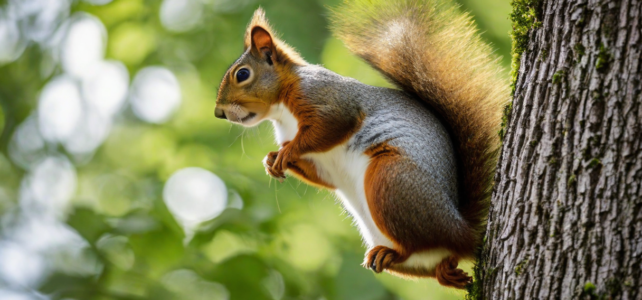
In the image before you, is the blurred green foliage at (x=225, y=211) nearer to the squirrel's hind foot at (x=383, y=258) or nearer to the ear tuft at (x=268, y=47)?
the ear tuft at (x=268, y=47)

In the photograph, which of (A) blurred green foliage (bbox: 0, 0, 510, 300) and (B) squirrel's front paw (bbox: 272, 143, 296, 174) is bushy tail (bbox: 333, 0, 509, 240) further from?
(A) blurred green foliage (bbox: 0, 0, 510, 300)

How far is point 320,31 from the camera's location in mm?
3902

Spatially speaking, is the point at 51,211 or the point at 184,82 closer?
the point at 184,82

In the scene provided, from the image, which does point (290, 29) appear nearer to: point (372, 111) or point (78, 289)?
point (372, 111)

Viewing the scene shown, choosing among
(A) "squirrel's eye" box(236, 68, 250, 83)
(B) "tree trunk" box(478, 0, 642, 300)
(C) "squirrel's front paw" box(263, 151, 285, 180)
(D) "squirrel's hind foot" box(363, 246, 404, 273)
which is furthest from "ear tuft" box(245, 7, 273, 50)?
(B) "tree trunk" box(478, 0, 642, 300)

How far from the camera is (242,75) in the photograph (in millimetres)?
2508

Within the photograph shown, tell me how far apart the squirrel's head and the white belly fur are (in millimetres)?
71

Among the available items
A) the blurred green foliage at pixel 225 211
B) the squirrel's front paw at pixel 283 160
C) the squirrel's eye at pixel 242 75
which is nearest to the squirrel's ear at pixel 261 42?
the squirrel's eye at pixel 242 75

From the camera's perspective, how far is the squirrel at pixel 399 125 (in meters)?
1.80

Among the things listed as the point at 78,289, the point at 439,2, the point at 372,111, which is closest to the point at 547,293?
the point at 372,111

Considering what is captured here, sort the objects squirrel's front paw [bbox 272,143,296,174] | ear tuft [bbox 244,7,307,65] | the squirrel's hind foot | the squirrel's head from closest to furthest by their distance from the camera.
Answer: the squirrel's hind foot, squirrel's front paw [bbox 272,143,296,174], the squirrel's head, ear tuft [bbox 244,7,307,65]

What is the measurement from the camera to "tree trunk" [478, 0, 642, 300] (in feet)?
3.81

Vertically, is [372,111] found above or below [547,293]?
above

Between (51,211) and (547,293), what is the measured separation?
4658mm
